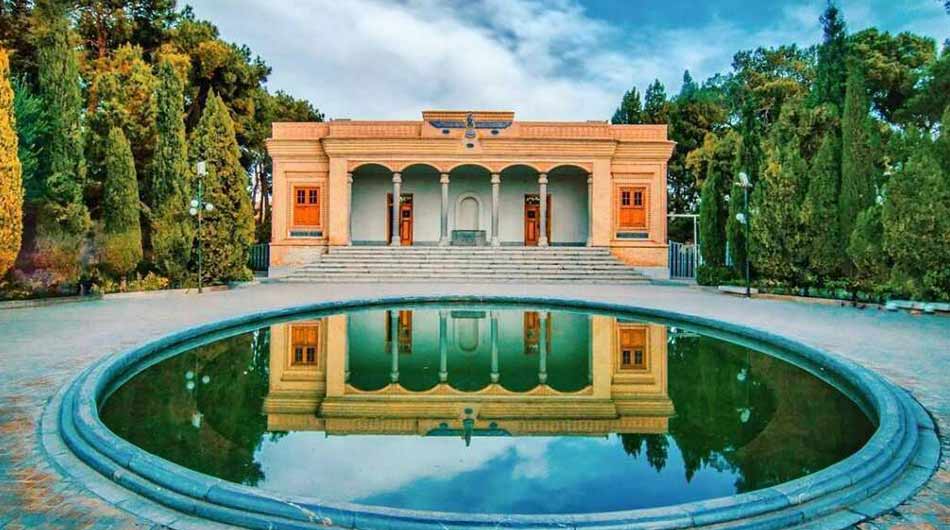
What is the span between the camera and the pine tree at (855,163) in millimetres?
12664

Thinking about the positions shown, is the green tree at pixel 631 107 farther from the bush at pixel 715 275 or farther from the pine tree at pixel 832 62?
the bush at pixel 715 275

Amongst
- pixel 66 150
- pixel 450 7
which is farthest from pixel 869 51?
pixel 66 150

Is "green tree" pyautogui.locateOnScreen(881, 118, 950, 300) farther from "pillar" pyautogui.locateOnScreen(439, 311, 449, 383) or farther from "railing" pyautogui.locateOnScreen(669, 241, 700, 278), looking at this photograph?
"railing" pyautogui.locateOnScreen(669, 241, 700, 278)

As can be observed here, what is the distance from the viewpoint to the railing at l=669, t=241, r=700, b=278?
71.4 feet

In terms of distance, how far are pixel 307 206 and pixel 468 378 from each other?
1682 centimetres

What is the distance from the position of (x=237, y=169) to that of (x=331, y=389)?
12044 millimetres

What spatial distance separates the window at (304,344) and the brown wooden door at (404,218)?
14.6 meters

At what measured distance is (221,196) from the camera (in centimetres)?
1537

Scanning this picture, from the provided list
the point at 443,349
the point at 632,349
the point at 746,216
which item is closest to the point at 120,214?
the point at 443,349

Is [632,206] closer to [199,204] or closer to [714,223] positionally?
[714,223]

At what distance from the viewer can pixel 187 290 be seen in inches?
557

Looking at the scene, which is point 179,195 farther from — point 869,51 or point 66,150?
point 869,51

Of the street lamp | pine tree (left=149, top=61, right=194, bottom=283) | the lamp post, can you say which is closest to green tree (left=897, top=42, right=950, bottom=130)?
the street lamp

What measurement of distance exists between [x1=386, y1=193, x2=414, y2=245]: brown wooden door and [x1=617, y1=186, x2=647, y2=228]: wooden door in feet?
27.4
